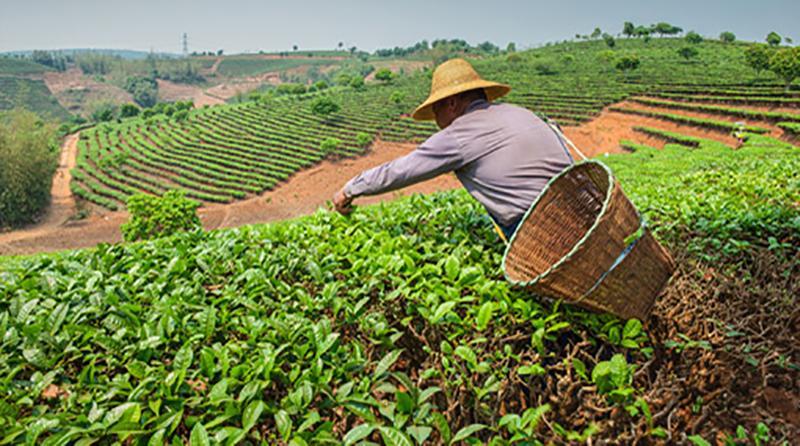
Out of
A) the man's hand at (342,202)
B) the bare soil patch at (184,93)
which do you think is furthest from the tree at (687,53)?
the bare soil patch at (184,93)

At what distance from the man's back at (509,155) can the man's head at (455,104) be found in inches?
11.6

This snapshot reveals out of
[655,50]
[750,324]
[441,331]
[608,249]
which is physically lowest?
[750,324]

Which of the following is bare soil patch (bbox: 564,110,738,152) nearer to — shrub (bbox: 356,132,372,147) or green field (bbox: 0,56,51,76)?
shrub (bbox: 356,132,372,147)

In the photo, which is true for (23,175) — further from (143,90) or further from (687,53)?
(143,90)

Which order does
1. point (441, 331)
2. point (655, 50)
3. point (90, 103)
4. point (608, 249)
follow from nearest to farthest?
point (608, 249), point (441, 331), point (655, 50), point (90, 103)

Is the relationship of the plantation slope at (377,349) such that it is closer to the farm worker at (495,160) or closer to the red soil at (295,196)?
the farm worker at (495,160)

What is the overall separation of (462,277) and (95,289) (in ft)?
4.60

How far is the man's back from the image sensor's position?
1931 mm

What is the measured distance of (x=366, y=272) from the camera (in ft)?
5.89

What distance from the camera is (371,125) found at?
134 feet

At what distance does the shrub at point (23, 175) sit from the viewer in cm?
2858

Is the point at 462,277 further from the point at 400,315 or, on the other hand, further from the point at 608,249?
the point at 608,249

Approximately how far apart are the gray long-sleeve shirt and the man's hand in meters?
0.27

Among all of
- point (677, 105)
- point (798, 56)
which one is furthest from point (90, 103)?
point (798, 56)
